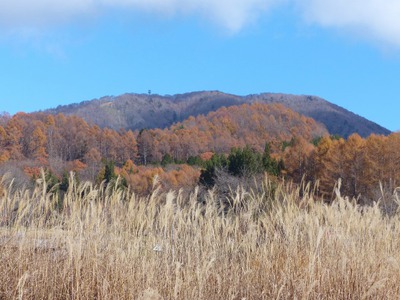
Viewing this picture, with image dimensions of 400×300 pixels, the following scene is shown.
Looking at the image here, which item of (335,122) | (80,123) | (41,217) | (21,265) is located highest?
(335,122)


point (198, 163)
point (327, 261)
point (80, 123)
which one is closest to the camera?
point (327, 261)

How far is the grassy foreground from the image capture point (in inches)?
143

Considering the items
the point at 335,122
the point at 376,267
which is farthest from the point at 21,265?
the point at 335,122

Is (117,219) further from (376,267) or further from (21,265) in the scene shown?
(376,267)

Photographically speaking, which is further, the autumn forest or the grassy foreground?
the autumn forest

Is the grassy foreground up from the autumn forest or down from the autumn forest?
down

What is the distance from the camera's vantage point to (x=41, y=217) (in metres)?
4.17

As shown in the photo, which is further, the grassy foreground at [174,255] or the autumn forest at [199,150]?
the autumn forest at [199,150]

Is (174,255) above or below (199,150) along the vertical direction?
below

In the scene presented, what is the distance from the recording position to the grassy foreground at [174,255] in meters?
3.63

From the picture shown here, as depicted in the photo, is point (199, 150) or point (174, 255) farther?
point (199, 150)

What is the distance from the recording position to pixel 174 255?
4023 millimetres

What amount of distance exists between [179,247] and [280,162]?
3283 cm

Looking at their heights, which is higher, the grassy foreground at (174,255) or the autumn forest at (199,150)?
the autumn forest at (199,150)
